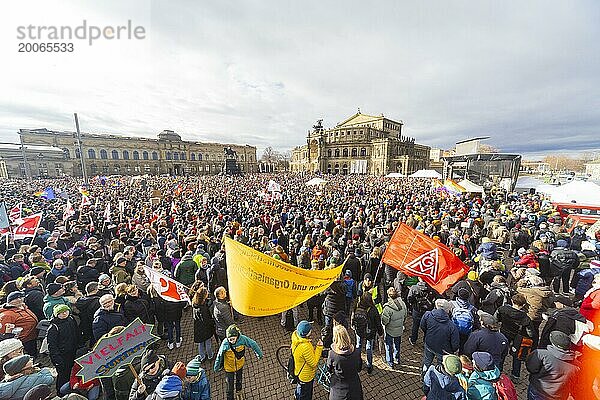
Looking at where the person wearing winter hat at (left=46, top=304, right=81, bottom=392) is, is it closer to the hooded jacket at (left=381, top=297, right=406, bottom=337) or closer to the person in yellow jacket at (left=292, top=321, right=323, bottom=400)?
the person in yellow jacket at (left=292, top=321, right=323, bottom=400)

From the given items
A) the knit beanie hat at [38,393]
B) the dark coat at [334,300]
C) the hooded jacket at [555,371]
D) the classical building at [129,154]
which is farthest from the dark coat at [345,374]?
the classical building at [129,154]

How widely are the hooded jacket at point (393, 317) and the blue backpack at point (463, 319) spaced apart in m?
0.81

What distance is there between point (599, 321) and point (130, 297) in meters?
7.68

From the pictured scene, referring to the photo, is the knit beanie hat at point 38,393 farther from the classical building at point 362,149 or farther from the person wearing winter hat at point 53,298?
the classical building at point 362,149

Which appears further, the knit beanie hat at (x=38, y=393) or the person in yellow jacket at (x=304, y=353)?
the person in yellow jacket at (x=304, y=353)

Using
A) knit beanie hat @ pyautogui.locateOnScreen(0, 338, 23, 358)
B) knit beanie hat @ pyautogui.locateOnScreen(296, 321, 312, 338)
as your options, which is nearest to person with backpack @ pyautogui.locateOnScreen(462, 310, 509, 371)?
knit beanie hat @ pyautogui.locateOnScreen(296, 321, 312, 338)

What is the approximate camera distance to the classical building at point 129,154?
60.8m

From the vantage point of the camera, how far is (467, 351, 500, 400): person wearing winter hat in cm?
279

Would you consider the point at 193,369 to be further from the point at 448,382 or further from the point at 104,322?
the point at 448,382

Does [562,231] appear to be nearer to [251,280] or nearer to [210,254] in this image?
[251,280]

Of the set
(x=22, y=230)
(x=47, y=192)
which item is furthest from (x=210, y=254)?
(x=47, y=192)

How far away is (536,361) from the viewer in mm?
3252

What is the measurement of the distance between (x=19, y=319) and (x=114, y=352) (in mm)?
2362

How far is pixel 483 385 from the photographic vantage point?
9.27ft
